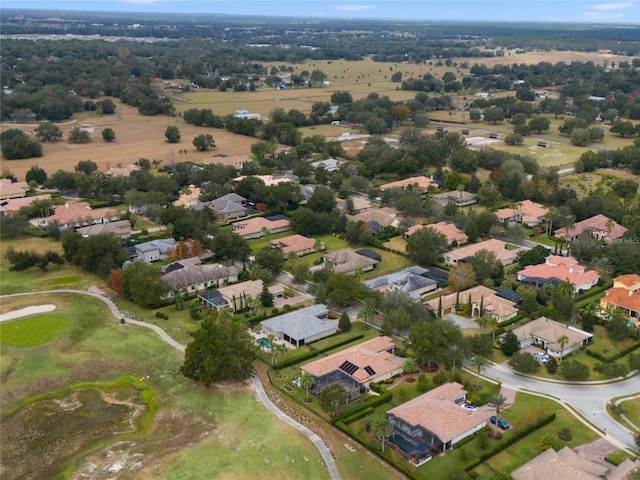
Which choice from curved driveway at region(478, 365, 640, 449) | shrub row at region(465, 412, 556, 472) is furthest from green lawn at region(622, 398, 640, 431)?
shrub row at region(465, 412, 556, 472)

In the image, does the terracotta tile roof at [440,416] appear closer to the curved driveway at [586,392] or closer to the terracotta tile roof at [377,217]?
the curved driveway at [586,392]

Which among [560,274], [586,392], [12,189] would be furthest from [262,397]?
[12,189]

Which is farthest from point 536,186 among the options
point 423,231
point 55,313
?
point 55,313

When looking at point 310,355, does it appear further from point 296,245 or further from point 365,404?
point 296,245

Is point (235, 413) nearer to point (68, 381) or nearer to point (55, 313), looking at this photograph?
point (68, 381)

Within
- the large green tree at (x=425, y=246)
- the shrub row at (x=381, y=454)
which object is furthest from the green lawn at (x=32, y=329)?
the large green tree at (x=425, y=246)

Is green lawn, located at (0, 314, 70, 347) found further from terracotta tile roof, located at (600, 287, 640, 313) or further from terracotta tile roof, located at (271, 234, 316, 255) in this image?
terracotta tile roof, located at (600, 287, 640, 313)

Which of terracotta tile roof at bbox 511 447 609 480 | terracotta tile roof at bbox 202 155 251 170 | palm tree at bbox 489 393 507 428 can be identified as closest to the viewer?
terracotta tile roof at bbox 511 447 609 480
